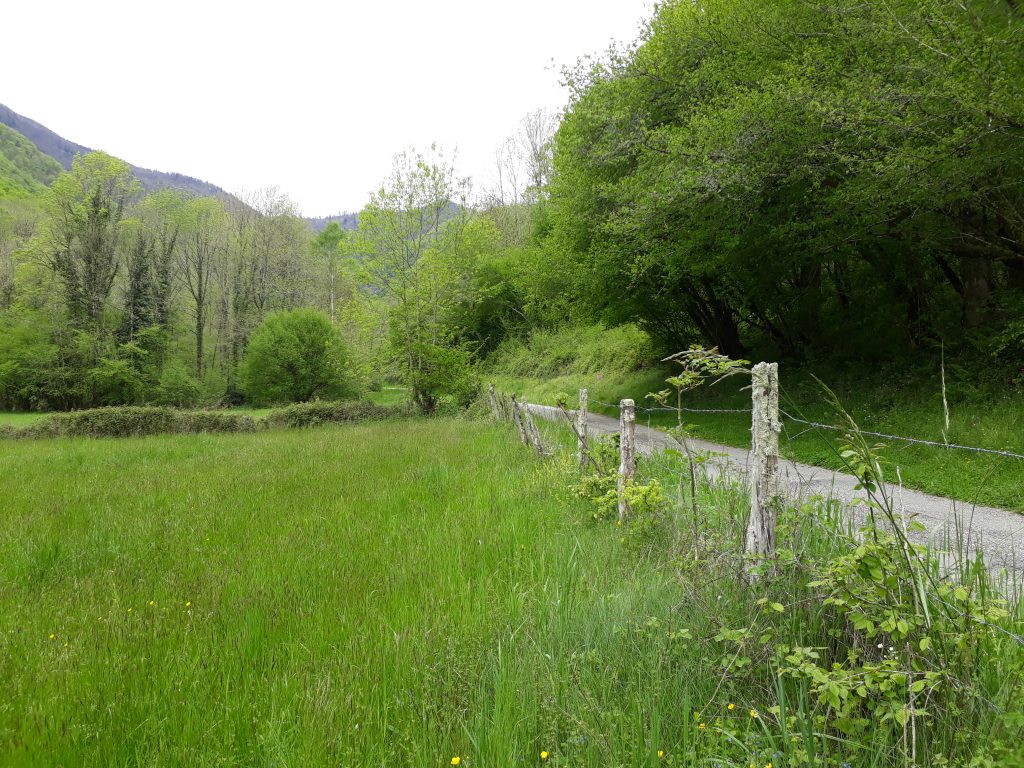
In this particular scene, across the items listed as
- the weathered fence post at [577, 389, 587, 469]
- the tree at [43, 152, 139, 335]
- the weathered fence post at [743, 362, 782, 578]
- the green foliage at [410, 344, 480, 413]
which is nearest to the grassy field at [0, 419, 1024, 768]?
the weathered fence post at [743, 362, 782, 578]

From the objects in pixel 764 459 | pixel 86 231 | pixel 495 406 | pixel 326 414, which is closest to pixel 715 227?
pixel 495 406

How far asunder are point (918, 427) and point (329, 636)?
34.4ft

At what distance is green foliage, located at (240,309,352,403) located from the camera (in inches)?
1227

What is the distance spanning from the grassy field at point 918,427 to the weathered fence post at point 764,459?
1781 mm

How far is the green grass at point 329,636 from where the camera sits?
2.29 meters

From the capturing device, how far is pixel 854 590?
7.04ft

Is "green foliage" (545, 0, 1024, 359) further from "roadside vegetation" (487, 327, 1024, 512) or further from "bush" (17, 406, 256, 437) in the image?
"bush" (17, 406, 256, 437)

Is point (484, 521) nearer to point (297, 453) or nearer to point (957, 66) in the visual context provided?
point (297, 453)

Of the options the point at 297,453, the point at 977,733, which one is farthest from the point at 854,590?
the point at 297,453

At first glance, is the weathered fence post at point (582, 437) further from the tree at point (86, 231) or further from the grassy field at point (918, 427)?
the tree at point (86, 231)

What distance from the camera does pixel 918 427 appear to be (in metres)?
9.38

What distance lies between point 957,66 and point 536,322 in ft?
94.9

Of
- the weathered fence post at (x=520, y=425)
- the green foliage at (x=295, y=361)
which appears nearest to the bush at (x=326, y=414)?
the green foliage at (x=295, y=361)

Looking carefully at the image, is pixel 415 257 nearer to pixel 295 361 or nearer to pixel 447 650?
pixel 295 361
